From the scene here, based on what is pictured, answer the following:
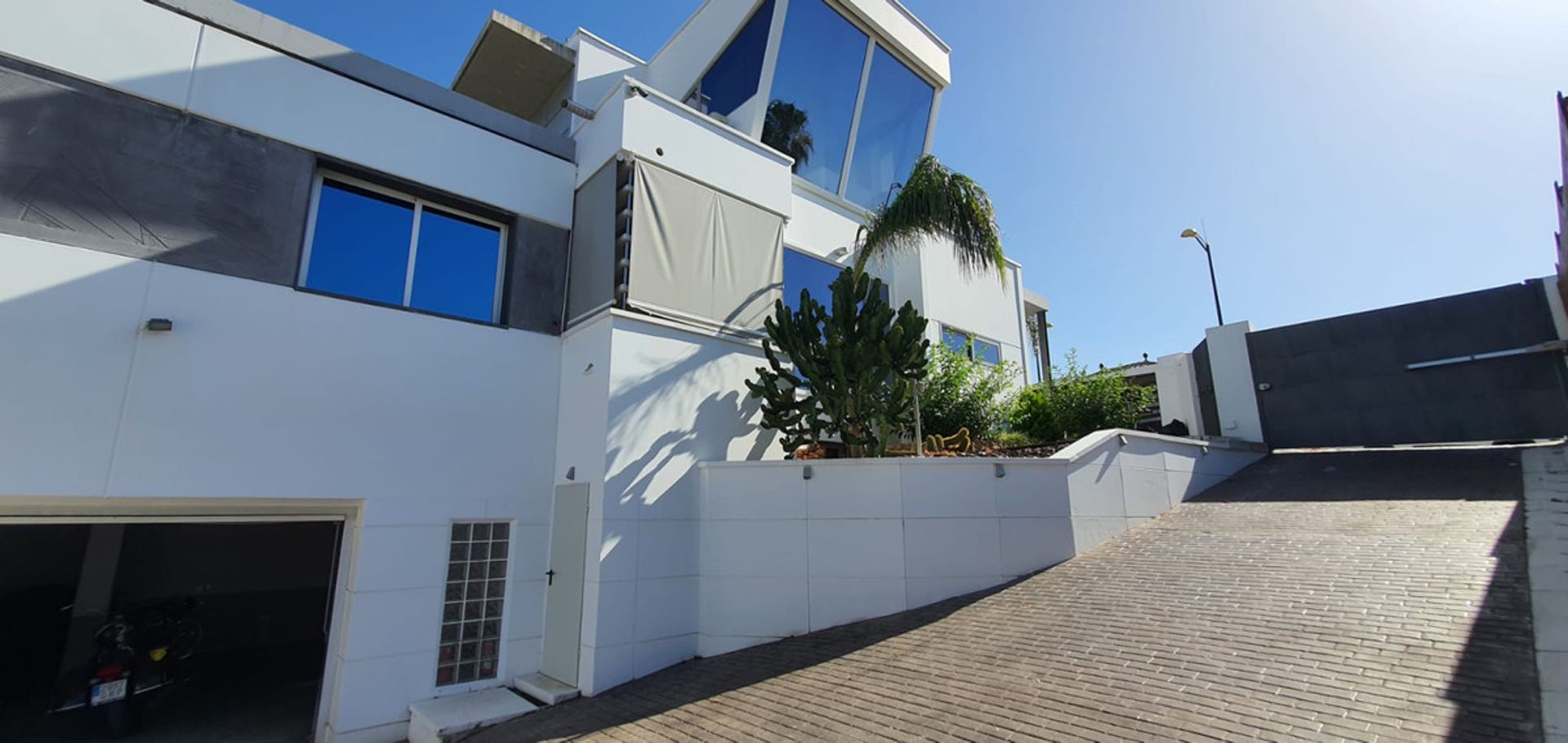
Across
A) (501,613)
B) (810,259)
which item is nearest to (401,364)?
(501,613)

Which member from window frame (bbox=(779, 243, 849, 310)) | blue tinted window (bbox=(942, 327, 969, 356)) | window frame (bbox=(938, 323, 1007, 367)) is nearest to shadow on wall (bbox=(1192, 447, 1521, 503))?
window frame (bbox=(938, 323, 1007, 367))

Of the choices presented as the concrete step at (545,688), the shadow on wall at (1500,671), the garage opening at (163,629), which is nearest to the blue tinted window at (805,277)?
the concrete step at (545,688)

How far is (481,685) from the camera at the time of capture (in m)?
7.22

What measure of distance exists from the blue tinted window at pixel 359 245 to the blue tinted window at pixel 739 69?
22.2 feet

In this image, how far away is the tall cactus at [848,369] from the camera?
27.0ft

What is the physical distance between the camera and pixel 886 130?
573 inches

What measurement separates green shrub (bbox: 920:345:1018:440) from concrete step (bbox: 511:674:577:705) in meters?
6.75

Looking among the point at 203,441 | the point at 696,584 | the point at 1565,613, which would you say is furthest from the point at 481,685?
the point at 1565,613

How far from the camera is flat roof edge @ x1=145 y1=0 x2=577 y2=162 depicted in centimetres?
671

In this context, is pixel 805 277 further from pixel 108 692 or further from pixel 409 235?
pixel 108 692

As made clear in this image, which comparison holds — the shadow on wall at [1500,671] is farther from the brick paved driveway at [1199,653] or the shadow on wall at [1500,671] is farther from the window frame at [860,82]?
the window frame at [860,82]

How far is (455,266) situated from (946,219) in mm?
7207

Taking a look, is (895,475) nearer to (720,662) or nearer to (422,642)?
(720,662)

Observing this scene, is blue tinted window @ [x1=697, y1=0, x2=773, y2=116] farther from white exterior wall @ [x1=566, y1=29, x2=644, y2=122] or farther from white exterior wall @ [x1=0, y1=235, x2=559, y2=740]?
white exterior wall @ [x1=0, y1=235, x2=559, y2=740]
